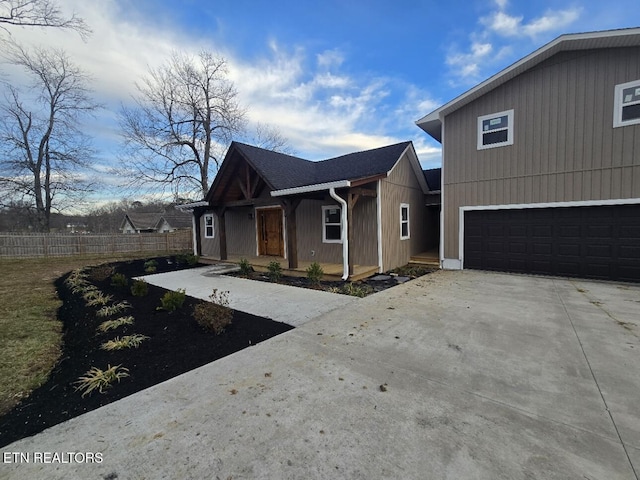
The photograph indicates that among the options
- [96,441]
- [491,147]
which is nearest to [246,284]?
[96,441]

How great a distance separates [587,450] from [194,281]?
8.36 m

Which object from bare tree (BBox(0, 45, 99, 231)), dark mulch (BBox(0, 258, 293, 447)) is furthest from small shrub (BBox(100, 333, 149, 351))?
bare tree (BBox(0, 45, 99, 231))

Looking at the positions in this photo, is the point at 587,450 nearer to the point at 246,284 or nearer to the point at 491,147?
the point at 246,284

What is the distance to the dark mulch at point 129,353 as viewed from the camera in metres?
2.44

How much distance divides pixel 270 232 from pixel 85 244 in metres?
12.0

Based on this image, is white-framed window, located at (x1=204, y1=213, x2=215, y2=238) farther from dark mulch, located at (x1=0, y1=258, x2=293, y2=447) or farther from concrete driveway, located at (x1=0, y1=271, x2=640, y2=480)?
concrete driveway, located at (x1=0, y1=271, x2=640, y2=480)

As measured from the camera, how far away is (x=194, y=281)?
820 cm

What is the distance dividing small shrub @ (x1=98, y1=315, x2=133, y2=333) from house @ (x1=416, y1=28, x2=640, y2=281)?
8803 millimetres

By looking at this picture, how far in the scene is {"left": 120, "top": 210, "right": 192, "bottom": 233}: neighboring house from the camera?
39219 millimetres

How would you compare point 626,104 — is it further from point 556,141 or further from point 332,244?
point 332,244

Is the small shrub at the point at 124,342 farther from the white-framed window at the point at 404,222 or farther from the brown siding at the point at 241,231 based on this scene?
the brown siding at the point at 241,231

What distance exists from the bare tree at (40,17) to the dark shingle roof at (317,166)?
18.7 feet

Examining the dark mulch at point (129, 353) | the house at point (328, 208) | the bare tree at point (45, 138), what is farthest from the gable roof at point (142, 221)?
the dark mulch at point (129, 353)

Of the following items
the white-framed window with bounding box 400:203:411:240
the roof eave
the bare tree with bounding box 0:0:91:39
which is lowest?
the white-framed window with bounding box 400:203:411:240
